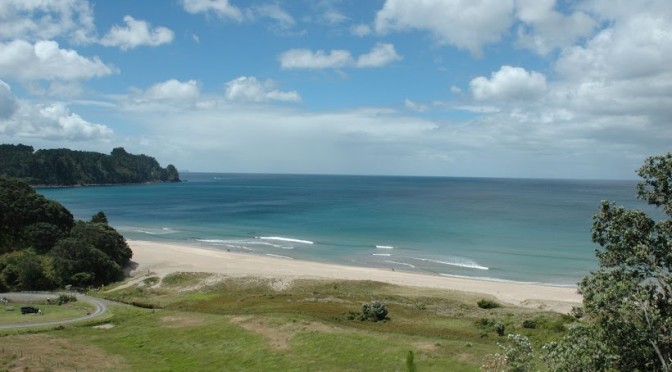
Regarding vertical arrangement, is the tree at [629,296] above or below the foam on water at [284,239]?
above

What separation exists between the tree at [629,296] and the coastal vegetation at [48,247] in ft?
211

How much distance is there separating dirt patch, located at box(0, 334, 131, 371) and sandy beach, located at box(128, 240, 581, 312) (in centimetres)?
3830

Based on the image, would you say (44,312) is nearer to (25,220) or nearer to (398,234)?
(25,220)

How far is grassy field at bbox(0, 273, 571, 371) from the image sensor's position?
3159cm

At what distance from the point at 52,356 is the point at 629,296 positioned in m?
32.9

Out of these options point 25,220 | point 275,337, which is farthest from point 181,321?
point 25,220

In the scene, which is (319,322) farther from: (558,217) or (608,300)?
(558,217)

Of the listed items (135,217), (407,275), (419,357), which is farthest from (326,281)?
(135,217)

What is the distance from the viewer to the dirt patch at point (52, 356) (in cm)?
2998

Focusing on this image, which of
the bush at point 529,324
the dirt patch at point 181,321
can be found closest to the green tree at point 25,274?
the dirt patch at point 181,321

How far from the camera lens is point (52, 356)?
105 ft

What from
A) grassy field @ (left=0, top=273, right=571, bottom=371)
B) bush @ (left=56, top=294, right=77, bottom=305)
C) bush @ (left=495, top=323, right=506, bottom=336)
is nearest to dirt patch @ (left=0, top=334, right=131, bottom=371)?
grassy field @ (left=0, top=273, right=571, bottom=371)

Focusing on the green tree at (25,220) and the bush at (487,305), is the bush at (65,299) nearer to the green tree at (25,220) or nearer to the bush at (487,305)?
the green tree at (25,220)

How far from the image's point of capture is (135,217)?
155875 millimetres
